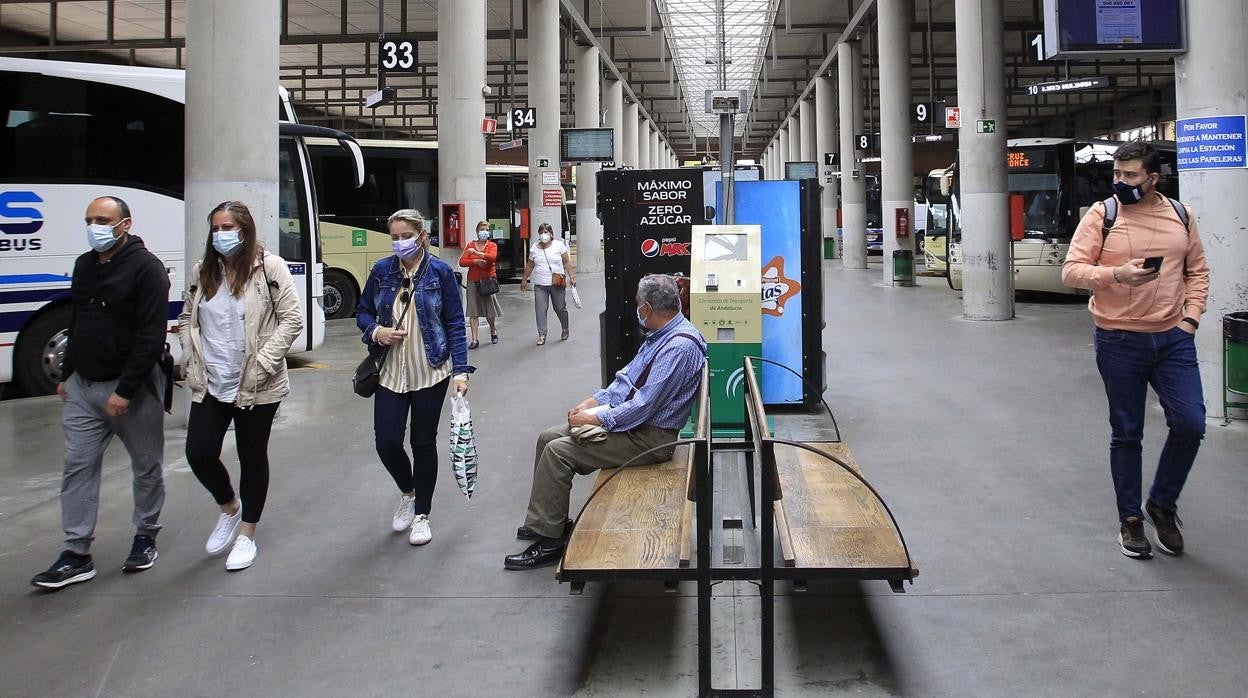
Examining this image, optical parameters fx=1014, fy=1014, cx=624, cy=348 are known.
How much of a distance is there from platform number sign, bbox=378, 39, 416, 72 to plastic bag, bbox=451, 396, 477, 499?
47.7ft

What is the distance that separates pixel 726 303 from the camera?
7.43 metres

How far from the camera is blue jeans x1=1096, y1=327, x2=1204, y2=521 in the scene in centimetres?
495

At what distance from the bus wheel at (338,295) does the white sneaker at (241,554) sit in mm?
14720

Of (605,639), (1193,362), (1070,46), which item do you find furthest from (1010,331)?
(605,639)

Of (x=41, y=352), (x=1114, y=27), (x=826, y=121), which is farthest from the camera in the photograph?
(x=826, y=121)

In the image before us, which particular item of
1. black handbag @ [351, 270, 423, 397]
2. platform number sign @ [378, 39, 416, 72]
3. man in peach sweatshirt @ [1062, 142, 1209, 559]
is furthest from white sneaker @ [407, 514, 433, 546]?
platform number sign @ [378, 39, 416, 72]

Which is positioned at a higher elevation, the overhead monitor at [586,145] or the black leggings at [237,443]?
the overhead monitor at [586,145]

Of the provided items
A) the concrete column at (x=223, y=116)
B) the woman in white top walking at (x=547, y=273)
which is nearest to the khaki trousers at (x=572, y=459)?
the concrete column at (x=223, y=116)

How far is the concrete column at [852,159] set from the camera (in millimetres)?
33344

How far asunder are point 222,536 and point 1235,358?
758cm

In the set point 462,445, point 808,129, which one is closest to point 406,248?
point 462,445

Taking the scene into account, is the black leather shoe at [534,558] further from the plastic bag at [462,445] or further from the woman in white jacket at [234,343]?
the woman in white jacket at [234,343]

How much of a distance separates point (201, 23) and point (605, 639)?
23.9 ft

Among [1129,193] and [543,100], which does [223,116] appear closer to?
[1129,193]
